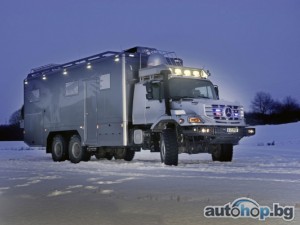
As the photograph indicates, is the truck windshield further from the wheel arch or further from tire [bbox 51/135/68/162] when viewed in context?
tire [bbox 51/135/68/162]

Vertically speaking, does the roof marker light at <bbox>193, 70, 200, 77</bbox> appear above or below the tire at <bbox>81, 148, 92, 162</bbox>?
above

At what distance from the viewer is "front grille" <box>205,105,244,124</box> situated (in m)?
16.6

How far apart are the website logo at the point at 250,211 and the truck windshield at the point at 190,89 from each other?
31.5 feet

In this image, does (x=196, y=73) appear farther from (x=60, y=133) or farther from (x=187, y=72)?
(x=60, y=133)

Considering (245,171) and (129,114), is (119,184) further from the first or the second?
(129,114)

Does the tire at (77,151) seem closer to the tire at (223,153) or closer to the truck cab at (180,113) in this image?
the truck cab at (180,113)

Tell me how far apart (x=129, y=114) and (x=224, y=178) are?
6.72 meters

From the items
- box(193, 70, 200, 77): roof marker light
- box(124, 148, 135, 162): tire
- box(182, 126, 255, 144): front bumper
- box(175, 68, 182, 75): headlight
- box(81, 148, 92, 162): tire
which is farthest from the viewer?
box(124, 148, 135, 162): tire

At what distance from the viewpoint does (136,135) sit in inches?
704

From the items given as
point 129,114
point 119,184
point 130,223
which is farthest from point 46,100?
point 130,223

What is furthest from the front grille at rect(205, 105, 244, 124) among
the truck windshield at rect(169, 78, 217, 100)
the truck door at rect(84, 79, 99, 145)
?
the truck door at rect(84, 79, 99, 145)

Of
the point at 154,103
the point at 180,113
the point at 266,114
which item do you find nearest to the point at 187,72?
the point at 154,103

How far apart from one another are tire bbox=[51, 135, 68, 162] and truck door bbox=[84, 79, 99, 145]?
6.05 ft

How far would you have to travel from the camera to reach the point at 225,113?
671 inches
